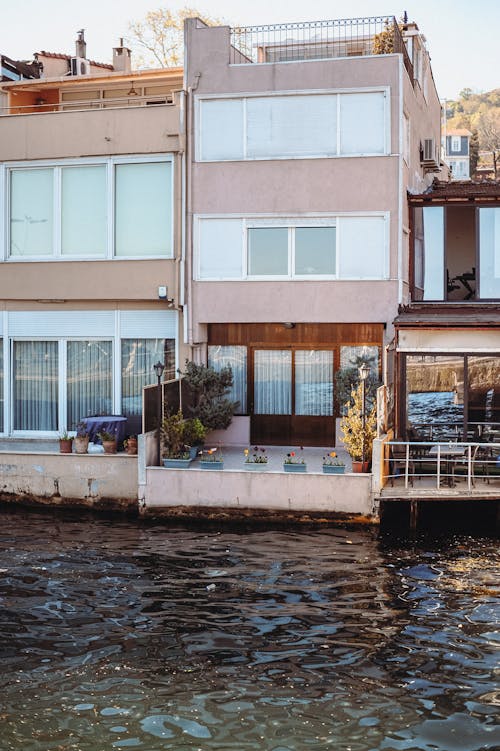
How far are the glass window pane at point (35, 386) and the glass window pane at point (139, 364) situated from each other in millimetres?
1947

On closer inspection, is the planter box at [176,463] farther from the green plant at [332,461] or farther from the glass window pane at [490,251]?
the glass window pane at [490,251]

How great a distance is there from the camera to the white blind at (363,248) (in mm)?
23859

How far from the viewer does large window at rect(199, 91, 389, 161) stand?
23.8 metres

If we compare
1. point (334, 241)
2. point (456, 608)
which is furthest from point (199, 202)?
point (456, 608)

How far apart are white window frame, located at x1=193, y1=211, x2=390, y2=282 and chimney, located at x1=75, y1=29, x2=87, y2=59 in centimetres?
1469

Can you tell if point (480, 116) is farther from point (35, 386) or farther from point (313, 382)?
point (35, 386)

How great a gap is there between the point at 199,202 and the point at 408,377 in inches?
266

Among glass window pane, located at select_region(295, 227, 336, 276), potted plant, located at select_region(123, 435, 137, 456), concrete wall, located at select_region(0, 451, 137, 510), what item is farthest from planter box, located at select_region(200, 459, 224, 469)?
glass window pane, located at select_region(295, 227, 336, 276)

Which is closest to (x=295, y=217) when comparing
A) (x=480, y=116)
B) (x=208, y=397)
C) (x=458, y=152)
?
(x=208, y=397)

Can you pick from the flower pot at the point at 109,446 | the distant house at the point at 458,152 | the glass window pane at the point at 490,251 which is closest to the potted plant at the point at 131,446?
the flower pot at the point at 109,446

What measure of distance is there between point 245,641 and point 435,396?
10.6 meters

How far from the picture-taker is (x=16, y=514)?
71.5ft

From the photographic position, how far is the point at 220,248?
81.1ft

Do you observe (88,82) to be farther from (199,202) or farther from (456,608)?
(456,608)
